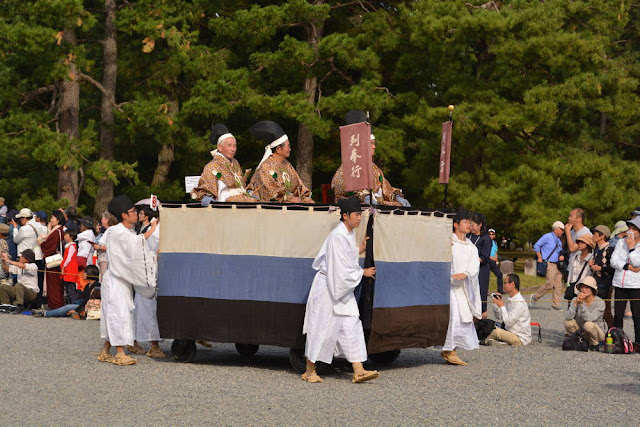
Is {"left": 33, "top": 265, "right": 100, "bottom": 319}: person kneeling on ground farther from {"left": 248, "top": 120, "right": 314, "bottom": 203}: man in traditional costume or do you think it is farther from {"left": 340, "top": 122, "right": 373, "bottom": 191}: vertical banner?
{"left": 340, "top": 122, "right": 373, "bottom": 191}: vertical banner

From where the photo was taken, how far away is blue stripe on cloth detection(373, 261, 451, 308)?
854 centimetres

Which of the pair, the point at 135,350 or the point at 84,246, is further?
the point at 84,246

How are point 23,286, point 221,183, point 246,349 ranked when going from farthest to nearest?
point 23,286 < point 246,349 < point 221,183

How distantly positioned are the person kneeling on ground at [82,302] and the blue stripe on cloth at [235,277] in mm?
4924

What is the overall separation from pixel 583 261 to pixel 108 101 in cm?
1500

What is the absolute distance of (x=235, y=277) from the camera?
348 inches

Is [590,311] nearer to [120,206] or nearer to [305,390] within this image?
[305,390]

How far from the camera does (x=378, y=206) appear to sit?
27.9 ft

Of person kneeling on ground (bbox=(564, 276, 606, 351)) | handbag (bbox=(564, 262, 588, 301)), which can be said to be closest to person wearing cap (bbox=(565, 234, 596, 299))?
handbag (bbox=(564, 262, 588, 301))

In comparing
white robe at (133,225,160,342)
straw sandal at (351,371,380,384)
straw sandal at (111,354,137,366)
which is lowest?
straw sandal at (111,354,137,366)

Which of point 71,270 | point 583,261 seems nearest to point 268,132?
point 583,261

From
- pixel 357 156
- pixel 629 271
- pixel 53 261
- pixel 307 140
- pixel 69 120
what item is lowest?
pixel 53 261

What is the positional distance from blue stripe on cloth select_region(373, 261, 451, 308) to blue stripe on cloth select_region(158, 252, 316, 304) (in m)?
0.65

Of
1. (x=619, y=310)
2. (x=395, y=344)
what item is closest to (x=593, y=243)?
(x=619, y=310)
